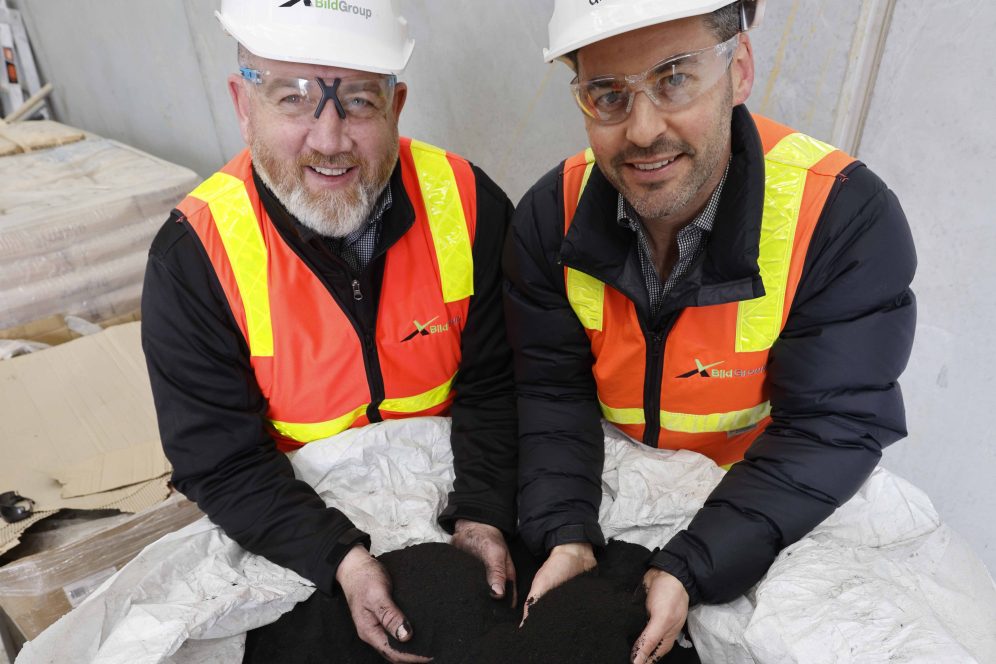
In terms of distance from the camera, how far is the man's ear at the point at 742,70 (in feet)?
4.01

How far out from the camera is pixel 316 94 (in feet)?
4.61

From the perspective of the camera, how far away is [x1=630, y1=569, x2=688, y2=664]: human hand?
1.11 m

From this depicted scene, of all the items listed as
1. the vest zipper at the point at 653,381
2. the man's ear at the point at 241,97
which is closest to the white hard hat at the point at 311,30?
the man's ear at the point at 241,97

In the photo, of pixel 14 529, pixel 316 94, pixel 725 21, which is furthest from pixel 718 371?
pixel 14 529

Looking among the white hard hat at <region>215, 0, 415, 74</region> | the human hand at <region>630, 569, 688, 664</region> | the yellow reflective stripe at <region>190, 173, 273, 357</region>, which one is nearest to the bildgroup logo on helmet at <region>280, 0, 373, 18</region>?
the white hard hat at <region>215, 0, 415, 74</region>

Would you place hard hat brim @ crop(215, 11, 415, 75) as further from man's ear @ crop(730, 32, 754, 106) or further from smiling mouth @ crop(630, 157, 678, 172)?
man's ear @ crop(730, 32, 754, 106)

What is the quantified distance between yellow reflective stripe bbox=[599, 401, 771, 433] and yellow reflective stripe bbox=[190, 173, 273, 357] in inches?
29.7

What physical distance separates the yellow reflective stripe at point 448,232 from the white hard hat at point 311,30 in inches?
10.7

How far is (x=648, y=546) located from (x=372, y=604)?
534 millimetres

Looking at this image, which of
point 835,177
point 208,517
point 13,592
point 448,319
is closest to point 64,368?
point 13,592

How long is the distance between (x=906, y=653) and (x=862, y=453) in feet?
1.12

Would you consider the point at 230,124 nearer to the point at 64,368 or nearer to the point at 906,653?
the point at 64,368

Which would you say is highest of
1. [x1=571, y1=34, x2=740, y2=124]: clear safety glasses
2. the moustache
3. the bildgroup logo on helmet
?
the bildgroup logo on helmet

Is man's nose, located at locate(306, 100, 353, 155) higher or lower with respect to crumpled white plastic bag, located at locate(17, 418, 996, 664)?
higher
